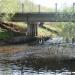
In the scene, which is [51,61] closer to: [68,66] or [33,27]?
[68,66]

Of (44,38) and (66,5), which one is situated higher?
(66,5)

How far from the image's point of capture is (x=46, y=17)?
91.9 metres

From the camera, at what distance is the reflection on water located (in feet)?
152

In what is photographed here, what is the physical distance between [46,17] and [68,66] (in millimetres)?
41286

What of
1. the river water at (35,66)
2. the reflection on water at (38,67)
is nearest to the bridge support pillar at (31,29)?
the river water at (35,66)

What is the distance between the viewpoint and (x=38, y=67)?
166 ft

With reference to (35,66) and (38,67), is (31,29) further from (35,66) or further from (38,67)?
(38,67)

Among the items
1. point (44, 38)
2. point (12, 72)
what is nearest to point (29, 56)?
point (12, 72)

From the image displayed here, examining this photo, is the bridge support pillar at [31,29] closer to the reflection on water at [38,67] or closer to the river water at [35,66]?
the river water at [35,66]

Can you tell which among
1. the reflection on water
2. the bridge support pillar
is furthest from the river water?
the bridge support pillar

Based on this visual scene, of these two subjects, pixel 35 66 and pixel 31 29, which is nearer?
pixel 35 66

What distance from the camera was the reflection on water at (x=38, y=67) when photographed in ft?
152

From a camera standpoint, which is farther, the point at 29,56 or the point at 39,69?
the point at 29,56

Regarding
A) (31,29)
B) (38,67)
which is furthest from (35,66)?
(31,29)
